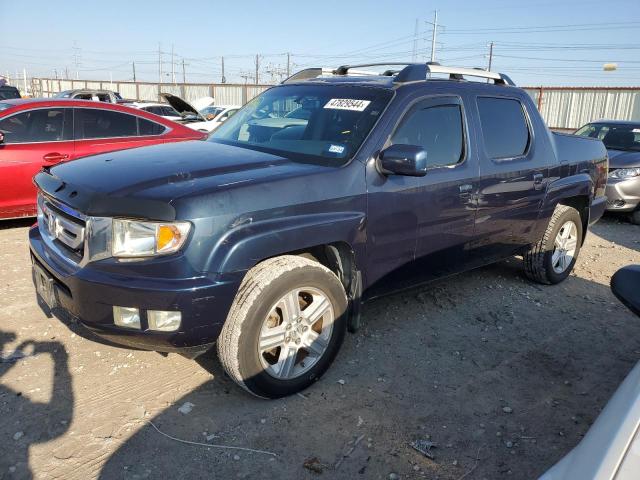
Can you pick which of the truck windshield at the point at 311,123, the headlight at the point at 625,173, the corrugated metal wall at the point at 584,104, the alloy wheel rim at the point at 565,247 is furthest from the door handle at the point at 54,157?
the corrugated metal wall at the point at 584,104

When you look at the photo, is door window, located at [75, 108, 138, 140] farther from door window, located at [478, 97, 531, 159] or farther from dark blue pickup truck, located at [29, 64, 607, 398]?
door window, located at [478, 97, 531, 159]

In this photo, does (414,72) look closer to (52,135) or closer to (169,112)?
(52,135)

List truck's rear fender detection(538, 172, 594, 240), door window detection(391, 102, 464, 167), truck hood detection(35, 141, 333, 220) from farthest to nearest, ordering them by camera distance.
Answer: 1. truck's rear fender detection(538, 172, 594, 240)
2. door window detection(391, 102, 464, 167)
3. truck hood detection(35, 141, 333, 220)

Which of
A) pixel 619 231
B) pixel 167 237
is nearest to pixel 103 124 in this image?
pixel 167 237

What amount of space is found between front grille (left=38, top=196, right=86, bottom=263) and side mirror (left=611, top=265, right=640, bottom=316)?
2.46m

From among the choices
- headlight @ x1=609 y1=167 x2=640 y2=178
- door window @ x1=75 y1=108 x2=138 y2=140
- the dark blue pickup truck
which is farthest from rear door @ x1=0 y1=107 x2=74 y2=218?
headlight @ x1=609 y1=167 x2=640 y2=178

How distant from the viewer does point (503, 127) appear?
431cm

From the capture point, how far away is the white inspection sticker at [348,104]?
3.55m

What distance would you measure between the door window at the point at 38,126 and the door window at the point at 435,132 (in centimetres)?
474

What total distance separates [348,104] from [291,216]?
3.72 feet

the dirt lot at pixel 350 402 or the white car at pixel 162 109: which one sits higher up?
the white car at pixel 162 109

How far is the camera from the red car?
19.8 ft

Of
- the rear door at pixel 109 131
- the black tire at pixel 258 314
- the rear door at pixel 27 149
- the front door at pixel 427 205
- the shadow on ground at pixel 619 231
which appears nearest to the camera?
the black tire at pixel 258 314

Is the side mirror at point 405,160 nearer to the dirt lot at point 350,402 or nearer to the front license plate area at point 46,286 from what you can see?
the dirt lot at point 350,402
